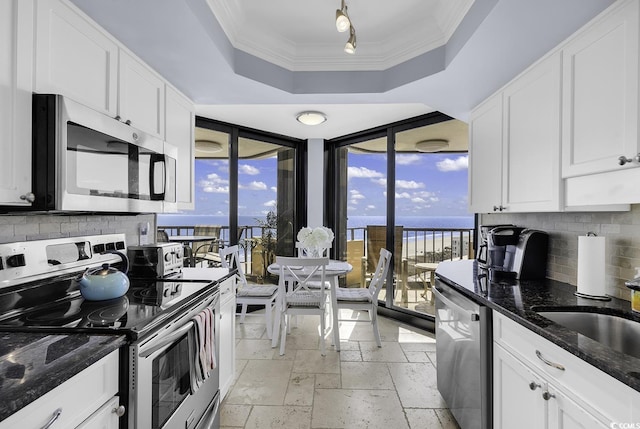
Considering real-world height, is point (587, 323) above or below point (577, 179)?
below

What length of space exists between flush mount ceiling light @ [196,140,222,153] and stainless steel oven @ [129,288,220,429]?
9.27ft

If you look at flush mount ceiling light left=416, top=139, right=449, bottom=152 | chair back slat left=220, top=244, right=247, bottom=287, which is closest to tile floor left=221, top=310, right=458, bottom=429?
chair back slat left=220, top=244, right=247, bottom=287

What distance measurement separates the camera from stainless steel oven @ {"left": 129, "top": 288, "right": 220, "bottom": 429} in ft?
3.70

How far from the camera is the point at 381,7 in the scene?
6.79ft

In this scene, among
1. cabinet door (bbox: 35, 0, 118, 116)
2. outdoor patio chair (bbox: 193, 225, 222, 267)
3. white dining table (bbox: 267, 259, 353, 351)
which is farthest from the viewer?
outdoor patio chair (bbox: 193, 225, 222, 267)

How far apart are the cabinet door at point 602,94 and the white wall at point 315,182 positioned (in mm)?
3431

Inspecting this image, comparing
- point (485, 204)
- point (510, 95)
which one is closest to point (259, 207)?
point (485, 204)

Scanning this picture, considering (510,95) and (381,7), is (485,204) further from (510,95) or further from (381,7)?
(381,7)

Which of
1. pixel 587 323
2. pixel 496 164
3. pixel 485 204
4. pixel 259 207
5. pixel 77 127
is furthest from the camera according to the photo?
pixel 259 207

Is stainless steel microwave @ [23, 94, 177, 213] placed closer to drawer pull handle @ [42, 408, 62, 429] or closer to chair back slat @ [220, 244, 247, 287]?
drawer pull handle @ [42, 408, 62, 429]

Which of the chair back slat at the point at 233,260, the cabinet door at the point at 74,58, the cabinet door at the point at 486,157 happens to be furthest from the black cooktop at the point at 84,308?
the cabinet door at the point at 486,157

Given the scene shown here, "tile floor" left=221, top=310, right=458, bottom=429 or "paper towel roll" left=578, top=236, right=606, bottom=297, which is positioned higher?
"paper towel roll" left=578, top=236, right=606, bottom=297

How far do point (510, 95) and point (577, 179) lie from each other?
83 centimetres

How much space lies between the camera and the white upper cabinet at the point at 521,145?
1.70 metres
